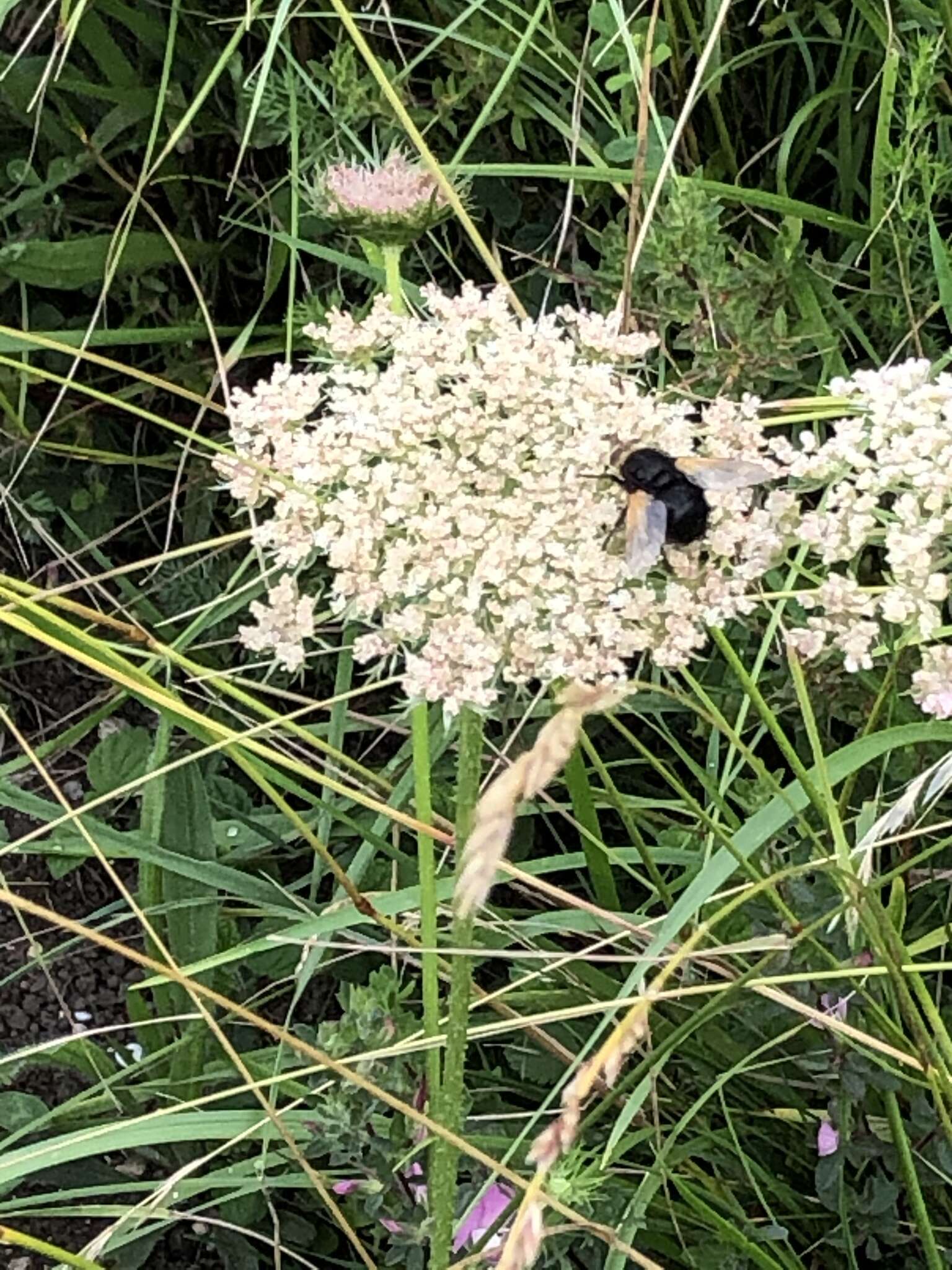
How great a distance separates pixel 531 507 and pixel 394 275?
221 mm

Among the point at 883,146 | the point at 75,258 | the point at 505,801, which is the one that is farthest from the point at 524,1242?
the point at 75,258

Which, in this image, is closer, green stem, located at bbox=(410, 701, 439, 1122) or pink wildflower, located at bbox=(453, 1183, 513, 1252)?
green stem, located at bbox=(410, 701, 439, 1122)

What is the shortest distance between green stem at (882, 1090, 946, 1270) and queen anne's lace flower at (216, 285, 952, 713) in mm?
273

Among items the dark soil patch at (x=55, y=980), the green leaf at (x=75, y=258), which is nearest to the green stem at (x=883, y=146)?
the green leaf at (x=75, y=258)

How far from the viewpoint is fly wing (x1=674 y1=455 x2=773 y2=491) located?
2.24 ft

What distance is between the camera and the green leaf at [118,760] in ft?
3.83

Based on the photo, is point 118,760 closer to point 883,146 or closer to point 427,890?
point 427,890

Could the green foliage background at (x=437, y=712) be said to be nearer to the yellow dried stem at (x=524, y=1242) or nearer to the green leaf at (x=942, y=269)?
the green leaf at (x=942, y=269)

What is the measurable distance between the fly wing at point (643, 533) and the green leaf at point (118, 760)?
0.62 metres

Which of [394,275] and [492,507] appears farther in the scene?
[394,275]

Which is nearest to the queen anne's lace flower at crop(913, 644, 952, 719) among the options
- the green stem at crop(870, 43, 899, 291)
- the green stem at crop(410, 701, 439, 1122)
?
the green stem at crop(410, 701, 439, 1122)

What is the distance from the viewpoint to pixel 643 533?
0.65 m

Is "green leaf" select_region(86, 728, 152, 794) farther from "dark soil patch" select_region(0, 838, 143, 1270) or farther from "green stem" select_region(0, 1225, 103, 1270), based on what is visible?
"green stem" select_region(0, 1225, 103, 1270)

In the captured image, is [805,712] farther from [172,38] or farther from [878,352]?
[172,38]
